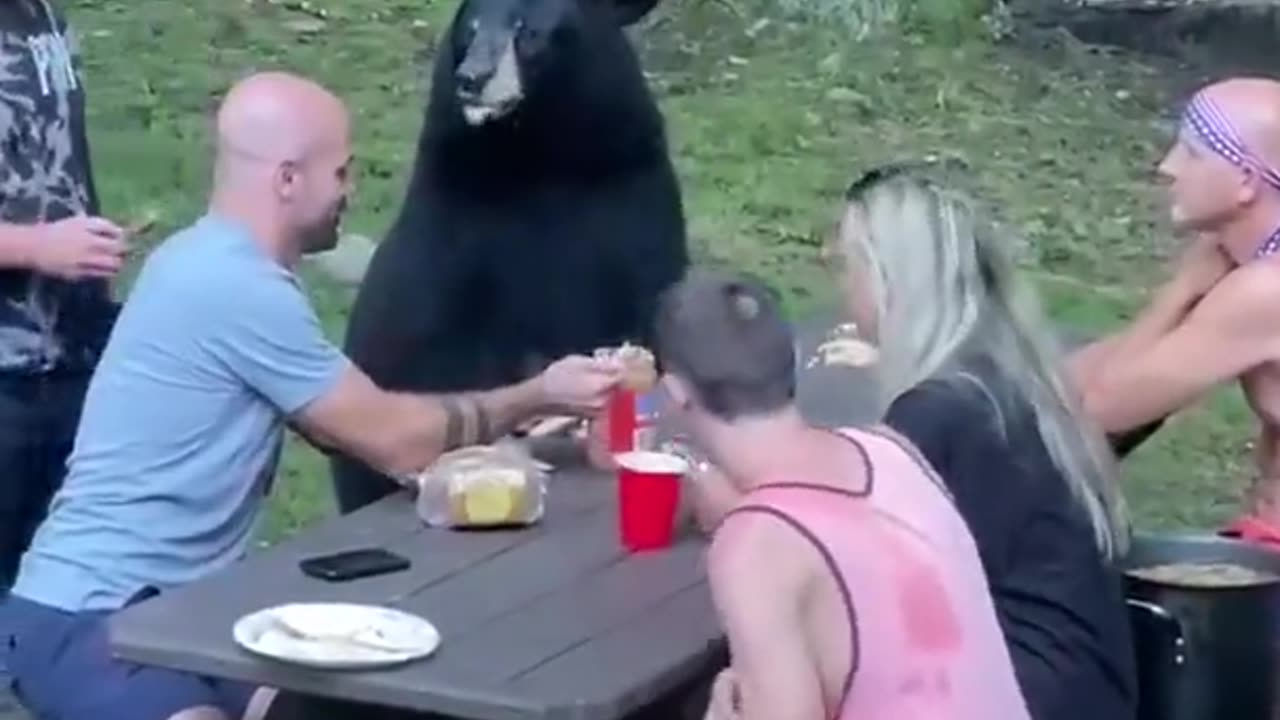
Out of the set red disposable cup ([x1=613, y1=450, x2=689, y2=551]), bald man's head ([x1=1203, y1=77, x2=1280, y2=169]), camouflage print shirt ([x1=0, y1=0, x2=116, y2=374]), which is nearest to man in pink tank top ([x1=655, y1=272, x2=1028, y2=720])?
red disposable cup ([x1=613, y1=450, x2=689, y2=551])

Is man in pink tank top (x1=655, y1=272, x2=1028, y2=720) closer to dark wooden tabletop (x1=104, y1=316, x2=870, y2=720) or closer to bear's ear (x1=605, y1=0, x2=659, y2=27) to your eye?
dark wooden tabletop (x1=104, y1=316, x2=870, y2=720)

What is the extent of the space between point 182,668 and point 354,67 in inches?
324

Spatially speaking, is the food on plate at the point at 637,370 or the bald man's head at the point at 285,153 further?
the food on plate at the point at 637,370

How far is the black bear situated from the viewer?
508cm

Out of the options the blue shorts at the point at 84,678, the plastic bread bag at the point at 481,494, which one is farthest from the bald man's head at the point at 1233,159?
the blue shorts at the point at 84,678

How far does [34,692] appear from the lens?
3.93 meters

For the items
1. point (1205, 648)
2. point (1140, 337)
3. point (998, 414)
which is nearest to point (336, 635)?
point (998, 414)

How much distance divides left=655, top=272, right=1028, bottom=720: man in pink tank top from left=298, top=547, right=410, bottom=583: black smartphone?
2.28ft

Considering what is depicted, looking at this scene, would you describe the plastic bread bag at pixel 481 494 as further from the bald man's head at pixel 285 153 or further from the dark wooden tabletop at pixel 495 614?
the bald man's head at pixel 285 153

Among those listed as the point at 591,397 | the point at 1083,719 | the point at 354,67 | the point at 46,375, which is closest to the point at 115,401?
the point at 46,375

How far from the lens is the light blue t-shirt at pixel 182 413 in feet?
13.0

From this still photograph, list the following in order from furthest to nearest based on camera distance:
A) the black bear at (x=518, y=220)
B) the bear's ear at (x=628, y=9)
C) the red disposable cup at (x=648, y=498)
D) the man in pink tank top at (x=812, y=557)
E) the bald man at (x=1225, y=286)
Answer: the bear's ear at (x=628, y=9) < the black bear at (x=518, y=220) < the bald man at (x=1225, y=286) < the red disposable cup at (x=648, y=498) < the man in pink tank top at (x=812, y=557)

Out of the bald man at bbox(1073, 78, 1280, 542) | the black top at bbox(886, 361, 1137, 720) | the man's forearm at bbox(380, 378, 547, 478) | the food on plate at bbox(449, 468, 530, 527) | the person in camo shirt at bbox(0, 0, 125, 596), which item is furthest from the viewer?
the person in camo shirt at bbox(0, 0, 125, 596)

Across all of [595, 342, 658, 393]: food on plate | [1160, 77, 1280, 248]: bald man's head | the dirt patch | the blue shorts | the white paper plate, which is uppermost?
[1160, 77, 1280, 248]: bald man's head
